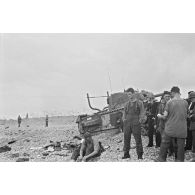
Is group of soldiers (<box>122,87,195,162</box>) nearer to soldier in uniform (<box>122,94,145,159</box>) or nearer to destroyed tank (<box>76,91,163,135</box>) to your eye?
soldier in uniform (<box>122,94,145,159</box>)

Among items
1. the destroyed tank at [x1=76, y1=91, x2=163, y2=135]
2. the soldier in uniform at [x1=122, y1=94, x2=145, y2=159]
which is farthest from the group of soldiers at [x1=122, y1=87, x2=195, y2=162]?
the destroyed tank at [x1=76, y1=91, x2=163, y2=135]

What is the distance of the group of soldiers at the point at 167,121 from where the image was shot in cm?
684

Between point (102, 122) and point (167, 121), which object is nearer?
point (167, 121)

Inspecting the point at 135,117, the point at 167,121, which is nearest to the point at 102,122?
the point at 135,117

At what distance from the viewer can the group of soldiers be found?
684cm

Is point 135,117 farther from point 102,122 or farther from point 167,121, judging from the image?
point 102,122

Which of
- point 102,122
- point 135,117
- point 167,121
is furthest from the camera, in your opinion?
point 102,122

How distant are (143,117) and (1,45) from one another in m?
4.79

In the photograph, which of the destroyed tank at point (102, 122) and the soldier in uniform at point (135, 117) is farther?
the destroyed tank at point (102, 122)

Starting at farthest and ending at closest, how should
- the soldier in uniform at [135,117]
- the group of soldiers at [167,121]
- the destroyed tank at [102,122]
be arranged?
the destroyed tank at [102,122] < the soldier in uniform at [135,117] < the group of soldiers at [167,121]

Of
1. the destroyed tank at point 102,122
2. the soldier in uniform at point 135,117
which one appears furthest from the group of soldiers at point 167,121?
the destroyed tank at point 102,122

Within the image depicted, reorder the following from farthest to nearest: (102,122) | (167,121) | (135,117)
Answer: (102,122), (135,117), (167,121)

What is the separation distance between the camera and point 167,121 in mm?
6996

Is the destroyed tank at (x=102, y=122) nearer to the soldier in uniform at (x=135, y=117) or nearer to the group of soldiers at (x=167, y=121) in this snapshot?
the group of soldiers at (x=167, y=121)
